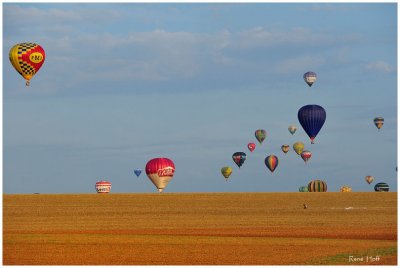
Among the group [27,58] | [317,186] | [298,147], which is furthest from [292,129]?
[27,58]

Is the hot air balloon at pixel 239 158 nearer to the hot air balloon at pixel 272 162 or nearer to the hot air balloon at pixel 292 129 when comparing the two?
the hot air balloon at pixel 272 162

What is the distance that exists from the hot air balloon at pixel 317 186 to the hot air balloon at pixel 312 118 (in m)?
35.6

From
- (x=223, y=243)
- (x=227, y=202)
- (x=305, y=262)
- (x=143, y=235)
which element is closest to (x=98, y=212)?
(x=227, y=202)

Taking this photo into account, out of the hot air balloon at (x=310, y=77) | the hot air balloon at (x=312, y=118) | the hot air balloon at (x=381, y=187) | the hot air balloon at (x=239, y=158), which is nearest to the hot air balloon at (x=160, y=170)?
the hot air balloon at (x=312, y=118)

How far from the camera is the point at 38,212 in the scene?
7925 cm

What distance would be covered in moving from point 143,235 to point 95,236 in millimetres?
2856

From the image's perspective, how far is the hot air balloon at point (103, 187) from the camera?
12356 cm

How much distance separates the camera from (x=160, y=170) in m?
96.1

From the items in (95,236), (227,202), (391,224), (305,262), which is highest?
(227,202)

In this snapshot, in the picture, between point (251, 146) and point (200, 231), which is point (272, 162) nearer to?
point (251, 146)

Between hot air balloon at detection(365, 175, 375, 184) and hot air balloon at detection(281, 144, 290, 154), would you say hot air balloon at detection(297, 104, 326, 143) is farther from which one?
hot air balloon at detection(365, 175, 375, 184)

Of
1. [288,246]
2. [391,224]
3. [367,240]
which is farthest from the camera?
[391,224]

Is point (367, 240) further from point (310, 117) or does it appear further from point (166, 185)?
point (166, 185)

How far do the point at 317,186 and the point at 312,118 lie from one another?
37515 mm
